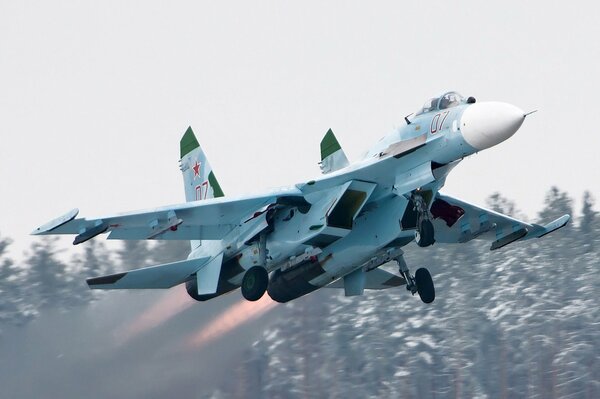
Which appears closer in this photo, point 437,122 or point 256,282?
point 437,122

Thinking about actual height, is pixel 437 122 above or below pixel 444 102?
below

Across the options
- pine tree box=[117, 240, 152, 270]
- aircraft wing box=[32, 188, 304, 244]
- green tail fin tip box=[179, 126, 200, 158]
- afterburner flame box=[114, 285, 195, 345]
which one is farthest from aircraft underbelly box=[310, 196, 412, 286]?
pine tree box=[117, 240, 152, 270]

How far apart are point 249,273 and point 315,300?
739 inches

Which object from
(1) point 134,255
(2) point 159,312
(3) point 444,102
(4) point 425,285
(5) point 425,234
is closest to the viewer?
(5) point 425,234

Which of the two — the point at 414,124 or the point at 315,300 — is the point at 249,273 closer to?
the point at 414,124

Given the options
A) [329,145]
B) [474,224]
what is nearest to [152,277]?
[329,145]

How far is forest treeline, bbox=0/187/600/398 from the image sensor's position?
40.4 m

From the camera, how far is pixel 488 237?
987 inches

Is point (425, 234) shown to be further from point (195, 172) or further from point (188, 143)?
point (188, 143)

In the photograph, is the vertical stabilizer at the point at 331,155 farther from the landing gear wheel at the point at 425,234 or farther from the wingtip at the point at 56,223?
the wingtip at the point at 56,223

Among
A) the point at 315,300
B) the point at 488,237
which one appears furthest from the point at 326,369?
the point at 488,237

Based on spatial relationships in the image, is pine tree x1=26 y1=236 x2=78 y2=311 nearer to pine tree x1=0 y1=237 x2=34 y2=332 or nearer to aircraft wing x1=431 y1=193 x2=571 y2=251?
pine tree x1=0 y1=237 x2=34 y2=332

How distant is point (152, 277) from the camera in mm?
22719

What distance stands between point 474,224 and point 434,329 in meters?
21.1
